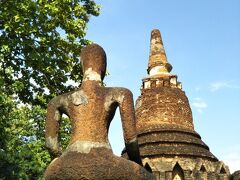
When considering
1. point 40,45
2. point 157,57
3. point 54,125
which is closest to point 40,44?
point 40,45

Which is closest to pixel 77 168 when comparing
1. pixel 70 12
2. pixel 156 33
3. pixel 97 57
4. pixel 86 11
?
pixel 97 57

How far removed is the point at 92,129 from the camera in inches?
167

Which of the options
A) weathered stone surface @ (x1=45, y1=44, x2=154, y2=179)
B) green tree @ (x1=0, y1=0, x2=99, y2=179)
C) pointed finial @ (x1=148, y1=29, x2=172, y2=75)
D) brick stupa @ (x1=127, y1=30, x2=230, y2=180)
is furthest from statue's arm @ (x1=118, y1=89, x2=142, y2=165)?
pointed finial @ (x1=148, y1=29, x2=172, y2=75)

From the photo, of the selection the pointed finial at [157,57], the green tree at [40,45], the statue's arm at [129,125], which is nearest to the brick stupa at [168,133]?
the pointed finial at [157,57]

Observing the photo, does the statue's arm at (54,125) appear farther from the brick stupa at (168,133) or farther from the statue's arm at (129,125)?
the brick stupa at (168,133)

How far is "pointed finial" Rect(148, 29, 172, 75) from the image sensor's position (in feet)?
68.8

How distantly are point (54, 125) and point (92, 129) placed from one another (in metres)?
0.60

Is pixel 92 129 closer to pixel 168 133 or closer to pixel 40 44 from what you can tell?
pixel 40 44

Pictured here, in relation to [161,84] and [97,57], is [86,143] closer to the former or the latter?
[97,57]

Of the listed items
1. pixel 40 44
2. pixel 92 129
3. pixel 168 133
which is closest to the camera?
pixel 92 129

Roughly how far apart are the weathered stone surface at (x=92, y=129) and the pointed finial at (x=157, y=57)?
16.4 meters

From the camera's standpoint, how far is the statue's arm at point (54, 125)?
14.9 ft

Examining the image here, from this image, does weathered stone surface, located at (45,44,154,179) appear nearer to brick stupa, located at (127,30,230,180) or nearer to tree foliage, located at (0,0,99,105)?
tree foliage, located at (0,0,99,105)

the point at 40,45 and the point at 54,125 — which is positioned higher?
the point at 40,45
